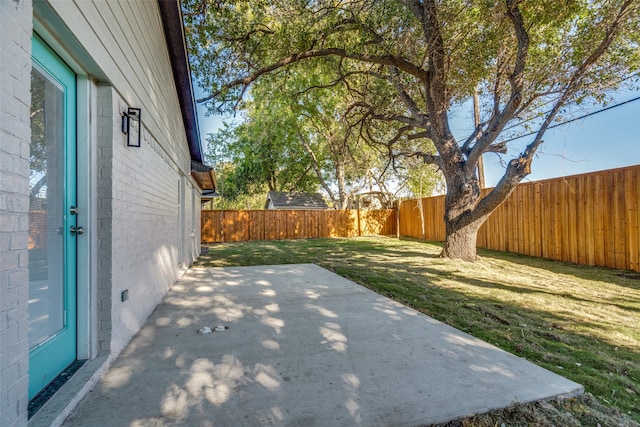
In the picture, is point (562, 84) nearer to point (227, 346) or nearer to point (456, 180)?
point (456, 180)

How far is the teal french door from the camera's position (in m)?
1.66

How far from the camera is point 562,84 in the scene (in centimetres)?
580

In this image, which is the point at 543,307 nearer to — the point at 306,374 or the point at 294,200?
the point at 306,374

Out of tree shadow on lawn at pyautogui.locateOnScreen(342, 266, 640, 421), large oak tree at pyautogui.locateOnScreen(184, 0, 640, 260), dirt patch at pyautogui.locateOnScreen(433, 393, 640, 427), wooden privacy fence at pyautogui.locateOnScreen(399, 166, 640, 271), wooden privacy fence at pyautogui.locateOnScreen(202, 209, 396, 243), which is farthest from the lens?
wooden privacy fence at pyautogui.locateOnScreen(202, 209, 396, 243)

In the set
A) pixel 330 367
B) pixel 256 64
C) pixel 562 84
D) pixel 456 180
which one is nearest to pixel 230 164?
pixel 256 64

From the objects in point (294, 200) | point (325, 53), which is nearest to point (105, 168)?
point (325, 53)

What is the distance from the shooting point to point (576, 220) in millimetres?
7105

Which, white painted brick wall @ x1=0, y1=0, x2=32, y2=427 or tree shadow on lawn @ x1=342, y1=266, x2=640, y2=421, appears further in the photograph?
tree shadow on lawn @ x1=342, y1=266, x2=640, y2=421

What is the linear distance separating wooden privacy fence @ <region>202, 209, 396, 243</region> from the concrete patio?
36.4 feet

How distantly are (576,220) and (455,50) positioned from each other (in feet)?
16.7

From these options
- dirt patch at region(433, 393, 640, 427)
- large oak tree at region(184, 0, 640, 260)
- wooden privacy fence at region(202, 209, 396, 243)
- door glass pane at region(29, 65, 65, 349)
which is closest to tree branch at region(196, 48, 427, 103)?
large oak tree at region(184, 0, 640, 260)

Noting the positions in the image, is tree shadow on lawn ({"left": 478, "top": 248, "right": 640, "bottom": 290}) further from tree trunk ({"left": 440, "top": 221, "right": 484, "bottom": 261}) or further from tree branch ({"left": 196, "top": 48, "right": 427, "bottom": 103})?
tree branch ({"left": 196, "top": 48, "right": 427, "bottom": 103})

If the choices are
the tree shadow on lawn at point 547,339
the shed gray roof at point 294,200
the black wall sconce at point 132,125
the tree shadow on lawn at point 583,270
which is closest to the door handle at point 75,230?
the black wall sconce at point 132,125

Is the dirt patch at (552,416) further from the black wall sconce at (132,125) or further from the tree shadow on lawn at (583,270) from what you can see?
the tree shadow on lawn at (583,270)
